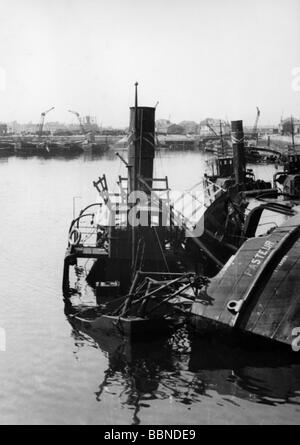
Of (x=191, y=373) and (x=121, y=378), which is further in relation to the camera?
(x=191, y=373)

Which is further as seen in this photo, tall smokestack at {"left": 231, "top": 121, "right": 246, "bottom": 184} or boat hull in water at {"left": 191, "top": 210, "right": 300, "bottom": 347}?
tall smokestack at {"left": 231, "top": 121, "right": 246, "bottom": 184}

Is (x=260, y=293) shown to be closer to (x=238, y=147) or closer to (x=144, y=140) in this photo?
(x=144, y=140)

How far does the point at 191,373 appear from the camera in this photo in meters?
17.9

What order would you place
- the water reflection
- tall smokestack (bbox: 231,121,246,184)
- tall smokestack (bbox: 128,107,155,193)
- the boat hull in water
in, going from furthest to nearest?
tall smokestack (bbox: 231,121,246,184) → tall smokestack (bbox: 128,107,155,193) → the boat hull in water → the water reflection

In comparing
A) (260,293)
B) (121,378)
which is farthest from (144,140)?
(121,378)

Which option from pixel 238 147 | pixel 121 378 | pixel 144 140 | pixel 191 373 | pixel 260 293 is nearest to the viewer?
pixel 121 378

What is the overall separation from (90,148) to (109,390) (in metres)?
134

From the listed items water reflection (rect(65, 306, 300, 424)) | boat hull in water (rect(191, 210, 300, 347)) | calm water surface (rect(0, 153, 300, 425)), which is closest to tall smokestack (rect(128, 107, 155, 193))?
calm water surface (rect(0, 153, 300, 425))

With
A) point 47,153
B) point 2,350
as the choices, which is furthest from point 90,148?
point 2,350

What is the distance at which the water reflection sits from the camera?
1620 cm

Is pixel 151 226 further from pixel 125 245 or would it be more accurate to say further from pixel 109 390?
pixel 109 390

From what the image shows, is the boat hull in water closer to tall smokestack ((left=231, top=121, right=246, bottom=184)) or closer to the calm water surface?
the calm water surface

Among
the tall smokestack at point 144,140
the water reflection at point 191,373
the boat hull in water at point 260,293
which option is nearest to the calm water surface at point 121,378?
the water reflection at point 191,373

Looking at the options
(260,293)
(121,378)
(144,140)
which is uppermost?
(144,140)
